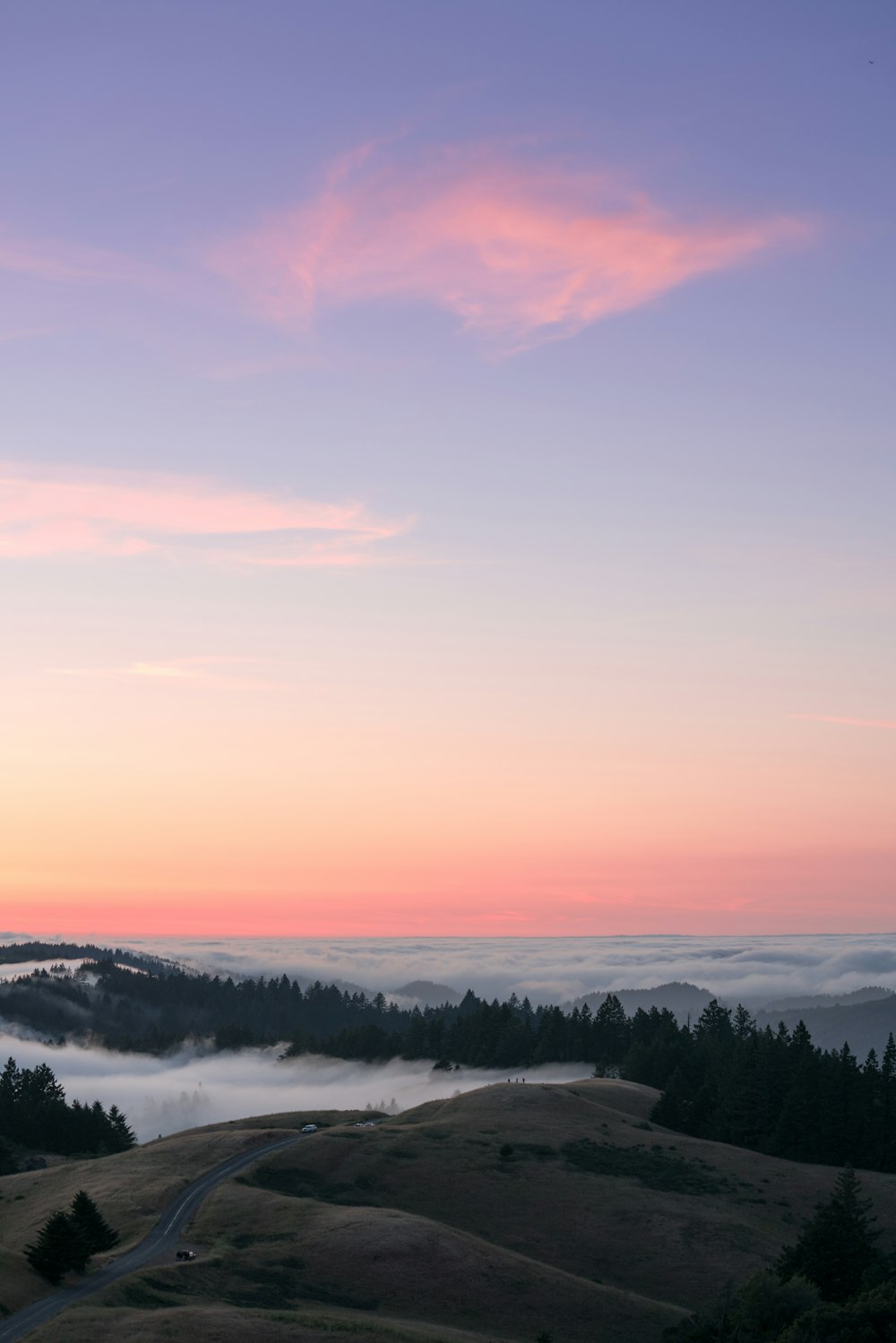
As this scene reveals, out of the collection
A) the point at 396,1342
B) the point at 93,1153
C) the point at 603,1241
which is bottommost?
the point at 93,1153

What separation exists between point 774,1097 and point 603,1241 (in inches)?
1901

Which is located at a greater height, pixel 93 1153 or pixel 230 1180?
pixel 230 1180

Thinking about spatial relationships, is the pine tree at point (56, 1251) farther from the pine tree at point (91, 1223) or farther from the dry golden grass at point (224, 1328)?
the dry golden grass at point (224, 1328)

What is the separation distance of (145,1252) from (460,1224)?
28992 mm

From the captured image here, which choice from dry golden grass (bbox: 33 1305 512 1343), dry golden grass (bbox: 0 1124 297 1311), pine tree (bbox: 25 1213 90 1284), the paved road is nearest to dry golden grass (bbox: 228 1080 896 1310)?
the paved road

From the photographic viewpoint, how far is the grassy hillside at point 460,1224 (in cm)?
6312

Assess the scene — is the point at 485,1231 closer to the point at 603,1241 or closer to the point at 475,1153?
the point at 603,1241

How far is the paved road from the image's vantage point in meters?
55.1

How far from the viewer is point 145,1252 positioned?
7162 cm

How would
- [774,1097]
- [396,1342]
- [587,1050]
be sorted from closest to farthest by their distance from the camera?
[396,1342], [774,1097], [587,1050]

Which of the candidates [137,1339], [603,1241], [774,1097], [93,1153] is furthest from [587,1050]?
[137,1339]

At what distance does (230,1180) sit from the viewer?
91.2 metres

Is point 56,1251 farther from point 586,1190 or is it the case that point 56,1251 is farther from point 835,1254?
point 586,1190

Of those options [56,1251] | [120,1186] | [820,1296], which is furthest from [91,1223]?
[820,1296]
